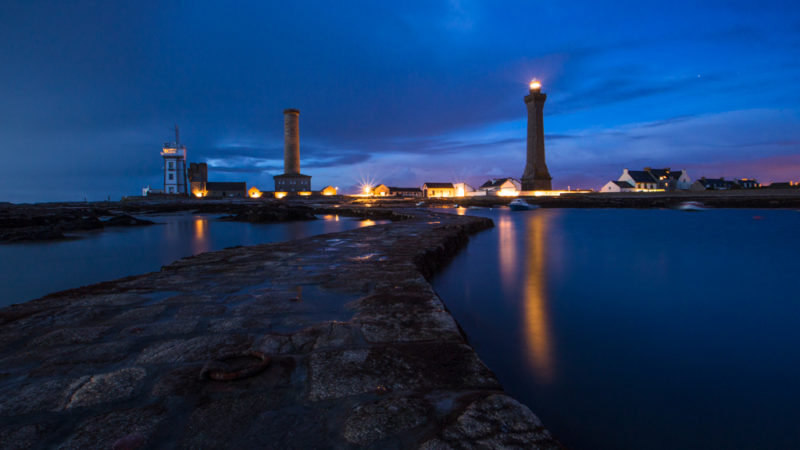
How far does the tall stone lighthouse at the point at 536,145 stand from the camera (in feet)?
153

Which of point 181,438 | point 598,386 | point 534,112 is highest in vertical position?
point 534,112

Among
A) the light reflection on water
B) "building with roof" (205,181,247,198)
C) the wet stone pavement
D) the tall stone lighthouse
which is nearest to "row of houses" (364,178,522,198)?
the tall stone lighthouse

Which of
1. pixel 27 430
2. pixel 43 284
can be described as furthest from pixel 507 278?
pixel 43 284

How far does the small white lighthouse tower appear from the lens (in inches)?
2338

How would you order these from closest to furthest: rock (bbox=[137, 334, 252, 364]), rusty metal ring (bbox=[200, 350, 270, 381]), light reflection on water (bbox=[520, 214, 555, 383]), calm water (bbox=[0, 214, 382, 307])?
rusty metal ring (bbox=[200, 350, 270, 381]) → rock (bbox=[137, 334, 252, 364]) → light reflection on water (bbox=[520, 214, 555, 383]) → calm water (bbox=[0, 214, 382, 307])

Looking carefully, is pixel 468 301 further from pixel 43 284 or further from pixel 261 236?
pixel 261 236

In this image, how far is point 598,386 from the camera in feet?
9.89

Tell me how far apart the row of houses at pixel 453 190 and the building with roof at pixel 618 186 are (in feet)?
58.5

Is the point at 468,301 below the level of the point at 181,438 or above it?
below

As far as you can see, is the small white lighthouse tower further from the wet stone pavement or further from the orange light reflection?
the wet stone pavement

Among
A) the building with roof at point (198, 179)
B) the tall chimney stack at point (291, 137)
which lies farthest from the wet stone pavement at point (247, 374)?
the building with roof at point (198, 179)

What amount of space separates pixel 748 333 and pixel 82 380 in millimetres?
6149

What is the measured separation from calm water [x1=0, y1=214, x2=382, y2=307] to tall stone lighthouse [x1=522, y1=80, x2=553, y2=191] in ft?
129

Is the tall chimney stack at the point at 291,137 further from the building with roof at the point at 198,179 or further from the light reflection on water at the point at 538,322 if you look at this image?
the light reflection on water at the point at 538,322
